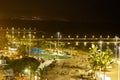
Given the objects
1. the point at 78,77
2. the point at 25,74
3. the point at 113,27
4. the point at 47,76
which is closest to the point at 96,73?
the point at 78,77

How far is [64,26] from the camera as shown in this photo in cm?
10806

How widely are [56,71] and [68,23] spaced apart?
88.9 meters

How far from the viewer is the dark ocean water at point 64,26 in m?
91.0

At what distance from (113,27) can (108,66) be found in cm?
6593

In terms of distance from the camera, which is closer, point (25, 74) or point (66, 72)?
point (25, 74)

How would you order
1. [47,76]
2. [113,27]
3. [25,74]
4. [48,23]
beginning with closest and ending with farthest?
[25,74] → [47,76] → [113,27] → [48,23]

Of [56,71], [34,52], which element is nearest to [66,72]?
[56,71]

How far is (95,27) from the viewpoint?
10319cm

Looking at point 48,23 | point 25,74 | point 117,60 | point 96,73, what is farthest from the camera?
point 48,23

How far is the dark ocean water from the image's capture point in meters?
91.0

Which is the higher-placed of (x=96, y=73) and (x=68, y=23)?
(x=68, y=23)

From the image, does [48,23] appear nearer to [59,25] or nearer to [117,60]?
[59,25]

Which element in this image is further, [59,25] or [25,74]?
[59,25]

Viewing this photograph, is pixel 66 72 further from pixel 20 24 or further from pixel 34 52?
pixel 20 24
